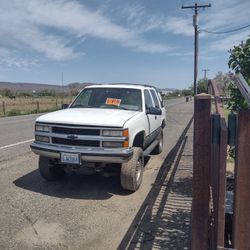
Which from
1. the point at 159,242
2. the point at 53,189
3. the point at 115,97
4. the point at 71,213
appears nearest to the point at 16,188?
the point at 53,189

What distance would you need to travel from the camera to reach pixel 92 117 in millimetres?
5930

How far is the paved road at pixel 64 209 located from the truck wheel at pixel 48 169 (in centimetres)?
16

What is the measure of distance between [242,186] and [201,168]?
402 millimetres

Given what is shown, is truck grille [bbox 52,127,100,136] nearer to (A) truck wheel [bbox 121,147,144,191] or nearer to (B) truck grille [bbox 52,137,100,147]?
(B) truck grille [bbox 52,137,100,147]

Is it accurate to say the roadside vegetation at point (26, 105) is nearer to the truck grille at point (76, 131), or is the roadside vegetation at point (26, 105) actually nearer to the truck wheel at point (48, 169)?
the truck wheel at point (48, 169)

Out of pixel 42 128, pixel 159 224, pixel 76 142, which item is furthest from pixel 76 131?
pixel 159 224

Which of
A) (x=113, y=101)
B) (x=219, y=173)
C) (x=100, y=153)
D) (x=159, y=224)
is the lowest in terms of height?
(x=159, y=224)

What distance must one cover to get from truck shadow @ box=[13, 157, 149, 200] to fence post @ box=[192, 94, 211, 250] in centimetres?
313

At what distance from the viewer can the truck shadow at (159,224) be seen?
4094 mm

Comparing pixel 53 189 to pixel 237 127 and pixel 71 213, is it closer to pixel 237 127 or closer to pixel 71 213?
pixel 71 213

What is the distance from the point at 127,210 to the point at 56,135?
1812 mm

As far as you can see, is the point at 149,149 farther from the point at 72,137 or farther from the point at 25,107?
the point at 25,107

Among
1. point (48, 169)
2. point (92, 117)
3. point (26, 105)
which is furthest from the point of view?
point (26, 105)

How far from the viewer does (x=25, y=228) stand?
4.50 meters
